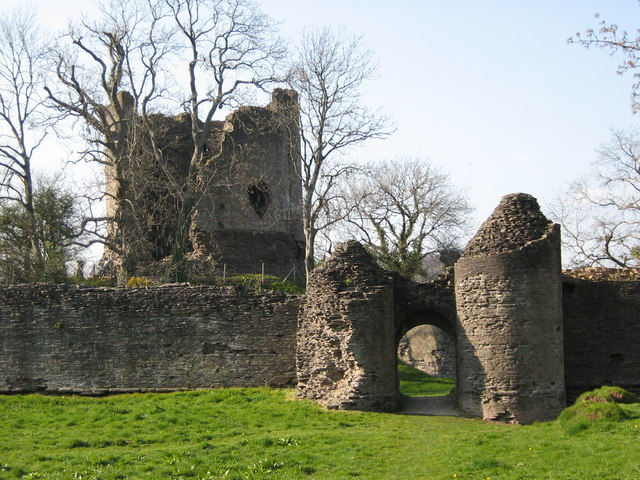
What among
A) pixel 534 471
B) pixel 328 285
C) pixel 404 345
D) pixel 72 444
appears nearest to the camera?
pixel 534 471

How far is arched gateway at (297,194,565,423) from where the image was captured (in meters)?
19.7

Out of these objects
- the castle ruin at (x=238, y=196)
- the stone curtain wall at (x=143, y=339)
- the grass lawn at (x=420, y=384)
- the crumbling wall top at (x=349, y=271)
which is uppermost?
the castle ruin at (x=238, y=196)

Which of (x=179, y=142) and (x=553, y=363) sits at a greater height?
(x=179, y=142)

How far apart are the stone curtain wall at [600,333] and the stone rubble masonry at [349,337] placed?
15.0 ft

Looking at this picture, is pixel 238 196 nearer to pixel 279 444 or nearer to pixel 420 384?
pixel 420 384

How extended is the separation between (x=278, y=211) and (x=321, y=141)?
709cm

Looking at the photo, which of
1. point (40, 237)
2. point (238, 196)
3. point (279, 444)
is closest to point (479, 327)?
point (279, 444)

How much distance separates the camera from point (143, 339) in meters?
22.8

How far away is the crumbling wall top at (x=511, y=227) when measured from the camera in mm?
20234

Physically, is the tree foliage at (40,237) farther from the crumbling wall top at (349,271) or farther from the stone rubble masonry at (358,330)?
the crumbling wall top at (349,271)

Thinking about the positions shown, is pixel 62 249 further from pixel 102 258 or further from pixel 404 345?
pixel 404 345

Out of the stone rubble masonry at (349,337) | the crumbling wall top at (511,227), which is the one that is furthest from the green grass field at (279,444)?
the crumbling wall top at (511,227)

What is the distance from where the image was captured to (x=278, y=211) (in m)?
37.0

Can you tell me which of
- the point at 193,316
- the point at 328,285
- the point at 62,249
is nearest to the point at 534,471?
the point at 328,285
